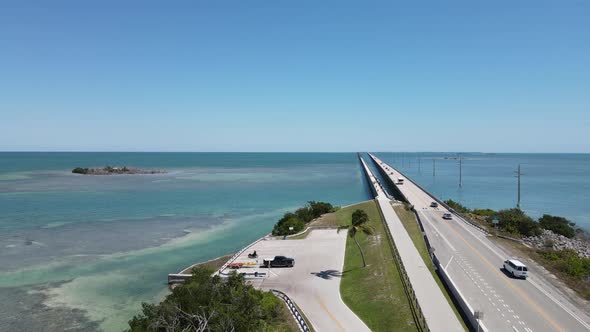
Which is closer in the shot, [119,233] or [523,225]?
[523,225]

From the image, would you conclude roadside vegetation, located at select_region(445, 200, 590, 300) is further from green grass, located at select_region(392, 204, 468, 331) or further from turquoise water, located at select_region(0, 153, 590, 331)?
turquoise water, located at select_region(0, 153, 590, 331)

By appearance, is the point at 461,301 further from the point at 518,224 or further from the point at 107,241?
Result: the point at 107,241

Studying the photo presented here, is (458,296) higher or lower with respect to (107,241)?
higher

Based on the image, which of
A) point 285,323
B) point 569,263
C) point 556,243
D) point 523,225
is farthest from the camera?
point 523,225

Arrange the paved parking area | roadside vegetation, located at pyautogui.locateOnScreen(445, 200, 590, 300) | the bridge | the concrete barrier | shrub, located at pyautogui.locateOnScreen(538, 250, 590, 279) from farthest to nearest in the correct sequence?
shrub, located at pyautogui.locateOnScreen(538, 250, 590, 279)
roadside vegetation, located at pyautogui.locateOnScreen(445, 200, 590, 300)
the paved parking area
the bridge
the concrete barrier

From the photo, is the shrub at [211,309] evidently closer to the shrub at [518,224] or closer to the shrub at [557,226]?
the shrub at [518,224]

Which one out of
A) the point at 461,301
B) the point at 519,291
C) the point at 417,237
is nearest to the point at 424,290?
the point at 461,301

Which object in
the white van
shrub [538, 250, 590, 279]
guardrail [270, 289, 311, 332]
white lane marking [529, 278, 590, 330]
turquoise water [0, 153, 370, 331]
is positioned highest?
the white van

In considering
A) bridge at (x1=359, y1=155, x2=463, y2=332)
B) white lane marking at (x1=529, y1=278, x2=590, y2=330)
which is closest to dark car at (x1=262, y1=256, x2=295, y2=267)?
bridge at (x1=359, y1=155, x2=463, y2=332)

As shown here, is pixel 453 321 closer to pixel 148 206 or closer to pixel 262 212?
pixel 262 212
